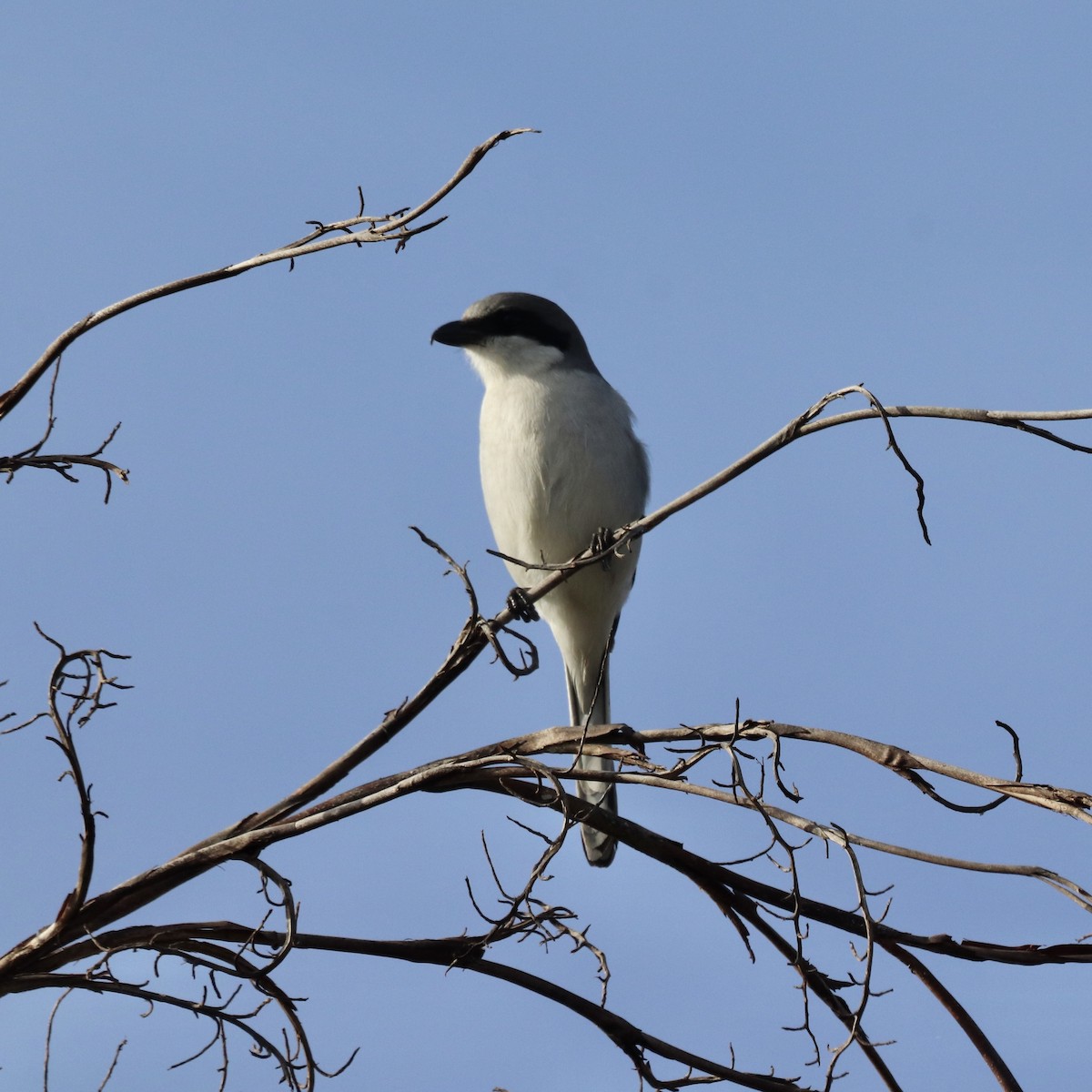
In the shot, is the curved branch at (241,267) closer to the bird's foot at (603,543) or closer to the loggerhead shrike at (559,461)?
the bird's foot at (603,543)

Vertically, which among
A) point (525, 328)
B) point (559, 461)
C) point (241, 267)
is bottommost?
point (241, 267)

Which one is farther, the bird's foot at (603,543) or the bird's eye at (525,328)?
the bird's eye at (525,328)

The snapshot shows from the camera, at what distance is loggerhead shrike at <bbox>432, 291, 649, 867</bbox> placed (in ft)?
16.8

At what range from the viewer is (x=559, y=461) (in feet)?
16.7

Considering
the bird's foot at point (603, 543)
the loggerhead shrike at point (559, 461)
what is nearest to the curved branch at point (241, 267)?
the bird's foot at point (603, 543)

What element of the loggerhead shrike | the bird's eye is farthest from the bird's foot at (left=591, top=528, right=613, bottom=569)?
the bird's eye

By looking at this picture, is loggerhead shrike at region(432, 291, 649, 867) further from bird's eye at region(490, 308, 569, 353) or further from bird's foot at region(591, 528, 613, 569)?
bird's foot at region(591, 528, 613, 569)

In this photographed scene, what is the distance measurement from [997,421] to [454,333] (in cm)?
357

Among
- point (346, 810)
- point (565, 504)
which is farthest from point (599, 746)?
point (565, 504)

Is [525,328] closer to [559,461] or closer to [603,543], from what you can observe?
[559,461]

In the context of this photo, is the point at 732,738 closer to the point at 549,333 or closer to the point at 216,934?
the point at 216,934

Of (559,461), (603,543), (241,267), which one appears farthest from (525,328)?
(241,267)

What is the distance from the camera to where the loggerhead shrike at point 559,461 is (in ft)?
16.8

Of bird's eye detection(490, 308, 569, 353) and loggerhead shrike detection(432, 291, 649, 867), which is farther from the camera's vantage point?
bird's eye detection(490, 308, 569, 353)
